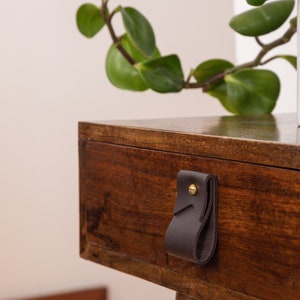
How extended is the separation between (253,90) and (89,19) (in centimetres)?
24

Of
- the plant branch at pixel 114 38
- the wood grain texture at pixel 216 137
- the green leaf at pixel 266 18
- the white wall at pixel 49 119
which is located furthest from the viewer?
the white wall at pixel 49 119

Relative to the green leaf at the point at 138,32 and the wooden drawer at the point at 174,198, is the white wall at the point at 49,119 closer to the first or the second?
the green leaf at the point at 138,32

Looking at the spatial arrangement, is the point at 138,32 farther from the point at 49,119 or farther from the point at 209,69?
the point at 49,119

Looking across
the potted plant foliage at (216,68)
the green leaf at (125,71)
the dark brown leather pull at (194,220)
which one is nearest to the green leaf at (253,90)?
the potted plant foliage at (216,68)

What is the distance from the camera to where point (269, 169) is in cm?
45

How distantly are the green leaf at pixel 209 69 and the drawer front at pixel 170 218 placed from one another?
230mm

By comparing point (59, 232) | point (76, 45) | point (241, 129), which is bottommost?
point (59, 232)

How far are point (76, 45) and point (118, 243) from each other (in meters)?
0.78

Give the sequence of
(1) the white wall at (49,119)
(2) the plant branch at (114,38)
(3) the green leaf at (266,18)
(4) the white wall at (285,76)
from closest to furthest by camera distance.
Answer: (3) the green leaf at (266,18) → (2) the plant branch at (114,38) → (4) the white wall at (285,76) → (1) the white wall at (49,119)

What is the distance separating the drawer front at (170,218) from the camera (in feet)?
1.48

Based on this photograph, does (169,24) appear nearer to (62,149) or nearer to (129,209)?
(62,149)

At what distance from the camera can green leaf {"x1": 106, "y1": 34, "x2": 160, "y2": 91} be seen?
2.76 feet

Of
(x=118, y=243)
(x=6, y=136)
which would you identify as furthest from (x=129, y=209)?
(x=6, y=136)

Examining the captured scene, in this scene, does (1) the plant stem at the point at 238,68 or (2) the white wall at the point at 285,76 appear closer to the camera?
(1) the plant stem at the point at 238,68
